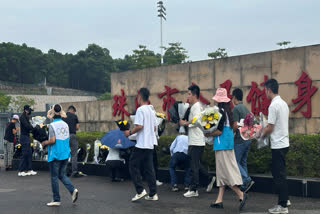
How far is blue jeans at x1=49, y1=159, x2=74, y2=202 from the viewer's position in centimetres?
752

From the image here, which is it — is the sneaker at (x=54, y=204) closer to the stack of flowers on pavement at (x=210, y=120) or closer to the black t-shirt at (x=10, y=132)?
the stack of flowers on pavement at (x=210, y=120)

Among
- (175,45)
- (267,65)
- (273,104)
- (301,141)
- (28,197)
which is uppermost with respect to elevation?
(175,45)

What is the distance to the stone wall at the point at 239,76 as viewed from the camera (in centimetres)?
1080

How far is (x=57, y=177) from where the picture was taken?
7598 mm

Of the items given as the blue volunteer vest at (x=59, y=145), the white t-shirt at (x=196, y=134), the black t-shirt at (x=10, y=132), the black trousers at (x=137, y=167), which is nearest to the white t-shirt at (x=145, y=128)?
the black trousers at (x=137, y=167)

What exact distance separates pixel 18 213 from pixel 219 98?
11.8 feet

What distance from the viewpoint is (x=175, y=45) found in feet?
260

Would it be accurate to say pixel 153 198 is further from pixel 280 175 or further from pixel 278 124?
pixel 278 124

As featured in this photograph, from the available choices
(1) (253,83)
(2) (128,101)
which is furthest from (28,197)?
(2) (128,101)

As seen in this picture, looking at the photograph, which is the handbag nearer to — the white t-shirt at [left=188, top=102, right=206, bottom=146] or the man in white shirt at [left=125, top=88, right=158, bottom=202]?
the white t-shirt at [left=188, top=102, right=206, bottom=146]

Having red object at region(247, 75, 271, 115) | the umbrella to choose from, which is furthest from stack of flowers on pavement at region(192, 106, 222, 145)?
red object at region(247, 75, 271, 115)

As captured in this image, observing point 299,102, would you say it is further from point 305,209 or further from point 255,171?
point 305,209

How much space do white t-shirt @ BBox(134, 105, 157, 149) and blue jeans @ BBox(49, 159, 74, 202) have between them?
1.33m

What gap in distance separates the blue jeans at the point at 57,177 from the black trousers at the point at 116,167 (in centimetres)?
261
